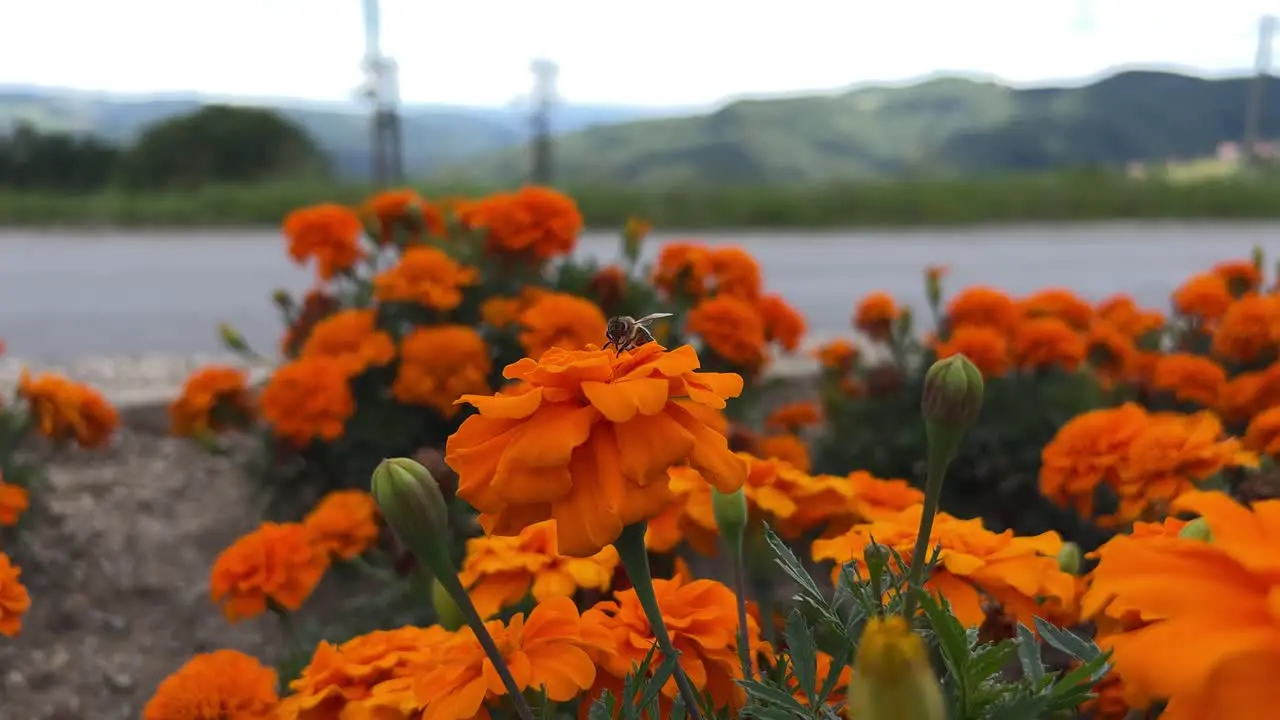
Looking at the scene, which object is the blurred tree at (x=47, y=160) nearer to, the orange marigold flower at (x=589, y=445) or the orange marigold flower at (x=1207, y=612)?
the orange marigold flower at (x=589, y=445)

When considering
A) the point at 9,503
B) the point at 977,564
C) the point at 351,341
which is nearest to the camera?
the point at 977,564

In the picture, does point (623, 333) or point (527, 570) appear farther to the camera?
point (527, 570)

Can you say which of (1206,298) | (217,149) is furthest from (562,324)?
(217,149)

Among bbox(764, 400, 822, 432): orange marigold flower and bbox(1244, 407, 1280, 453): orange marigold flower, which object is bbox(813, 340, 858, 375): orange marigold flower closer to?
bbox(764, 400, 822, 432): orange marigold flower

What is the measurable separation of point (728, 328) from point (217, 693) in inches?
53.7

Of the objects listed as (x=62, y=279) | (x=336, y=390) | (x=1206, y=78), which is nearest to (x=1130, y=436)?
(x=336, y=390)

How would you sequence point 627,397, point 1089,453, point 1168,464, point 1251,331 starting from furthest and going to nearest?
point 1251,331, point 1089,453, point 1168,464, point 627,397

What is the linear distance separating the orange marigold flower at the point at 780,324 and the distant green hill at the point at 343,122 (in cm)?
→ 973

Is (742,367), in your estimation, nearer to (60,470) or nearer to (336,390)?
(336,390)

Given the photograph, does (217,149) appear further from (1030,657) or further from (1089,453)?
(1030,657)

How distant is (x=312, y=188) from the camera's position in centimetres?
1098

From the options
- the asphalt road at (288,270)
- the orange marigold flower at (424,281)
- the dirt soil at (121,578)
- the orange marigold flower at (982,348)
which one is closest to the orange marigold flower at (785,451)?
the orange marigold flower at (982,348)

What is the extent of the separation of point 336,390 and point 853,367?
1417 millimetres

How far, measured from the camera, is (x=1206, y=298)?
241 cm
